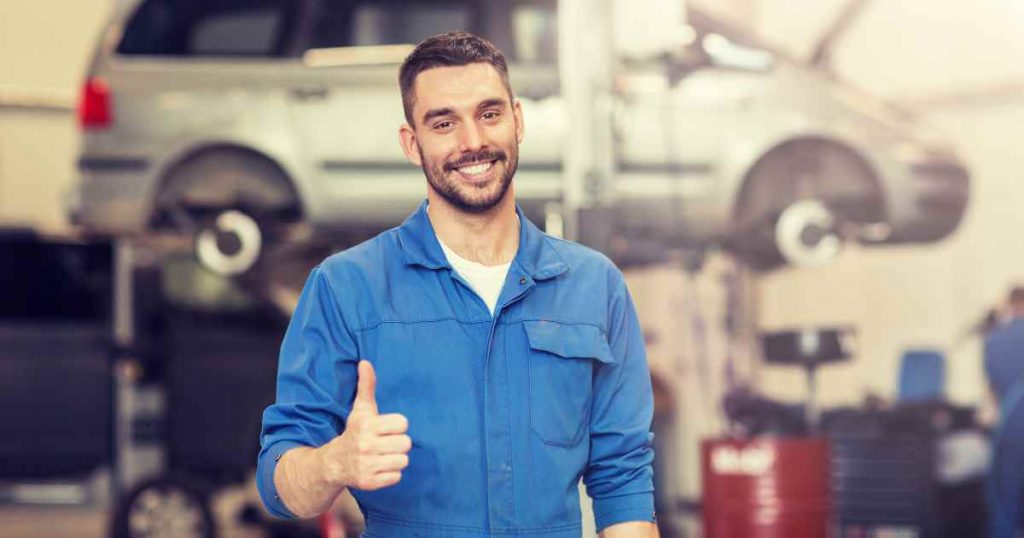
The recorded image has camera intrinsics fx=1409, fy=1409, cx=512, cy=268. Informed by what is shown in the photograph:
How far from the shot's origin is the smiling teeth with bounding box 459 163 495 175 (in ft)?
6.97

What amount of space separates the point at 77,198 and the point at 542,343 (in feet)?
13.1

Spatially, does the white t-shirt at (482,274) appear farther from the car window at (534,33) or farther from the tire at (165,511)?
the tire at (165,511)

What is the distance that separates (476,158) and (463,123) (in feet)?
0.19


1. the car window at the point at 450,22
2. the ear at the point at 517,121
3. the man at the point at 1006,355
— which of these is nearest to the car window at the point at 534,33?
the car window at the point at 450,22

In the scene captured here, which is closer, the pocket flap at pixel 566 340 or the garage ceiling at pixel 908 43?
the pocket flap at pixel 566 340

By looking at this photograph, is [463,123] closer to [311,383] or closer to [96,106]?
[311,383]

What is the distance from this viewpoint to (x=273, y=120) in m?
5.60

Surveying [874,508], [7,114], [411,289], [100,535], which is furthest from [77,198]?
[7,114]

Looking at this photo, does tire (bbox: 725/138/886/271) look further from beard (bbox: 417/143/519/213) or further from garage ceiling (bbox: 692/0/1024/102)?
beard (bbox: 417/143/519/213)

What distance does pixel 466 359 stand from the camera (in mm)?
2104

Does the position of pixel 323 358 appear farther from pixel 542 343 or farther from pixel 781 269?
pixel 781 269

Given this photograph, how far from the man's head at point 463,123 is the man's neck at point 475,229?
27 millimetres

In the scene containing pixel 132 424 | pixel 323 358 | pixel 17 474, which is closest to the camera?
pixel 323 358

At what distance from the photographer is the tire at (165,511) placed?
18.6ft
